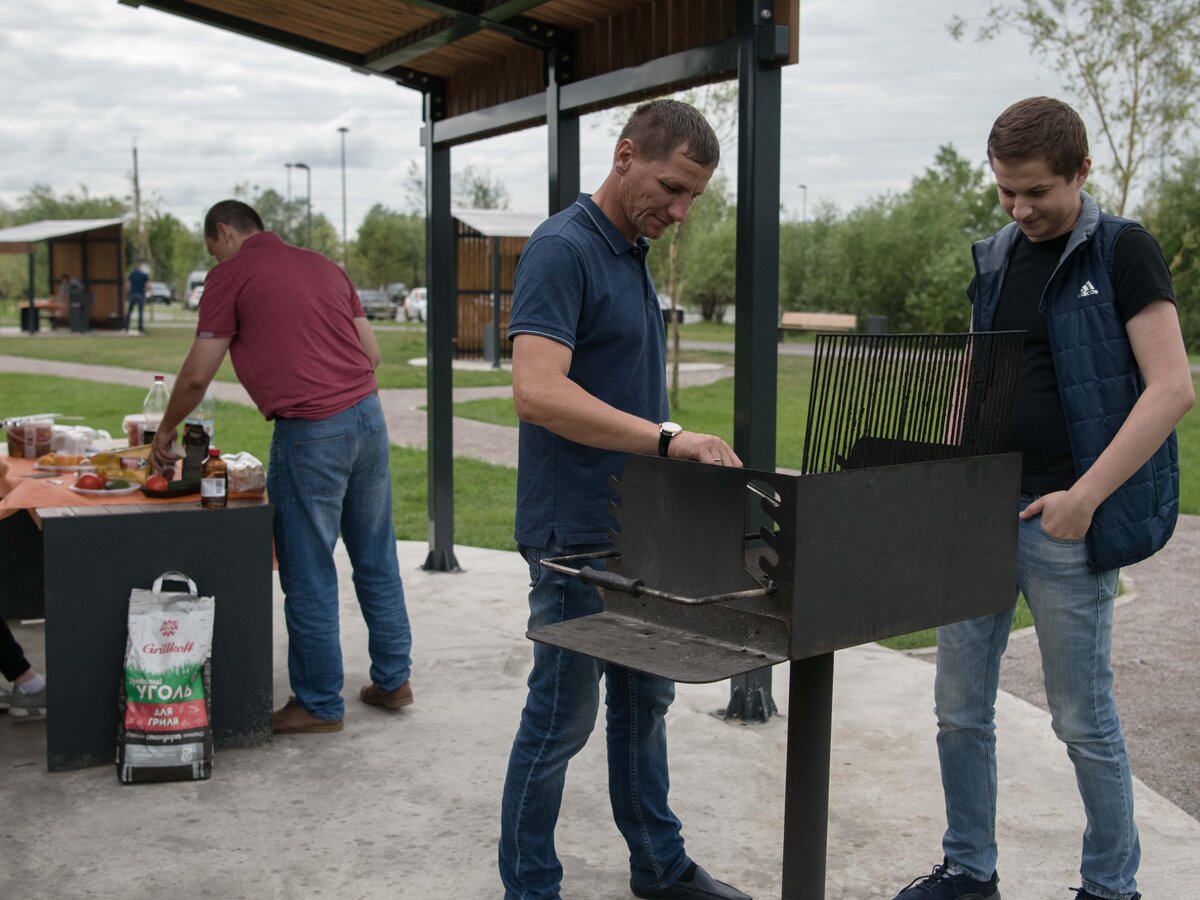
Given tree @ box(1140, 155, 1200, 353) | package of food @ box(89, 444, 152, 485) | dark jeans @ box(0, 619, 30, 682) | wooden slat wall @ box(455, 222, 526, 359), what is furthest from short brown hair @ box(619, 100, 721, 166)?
tree @ box(1140, 155, 1200, 353)

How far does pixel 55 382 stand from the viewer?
18.1 m

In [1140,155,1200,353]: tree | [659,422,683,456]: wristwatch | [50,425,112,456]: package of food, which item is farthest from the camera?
[1140,155,1200,353]: tree

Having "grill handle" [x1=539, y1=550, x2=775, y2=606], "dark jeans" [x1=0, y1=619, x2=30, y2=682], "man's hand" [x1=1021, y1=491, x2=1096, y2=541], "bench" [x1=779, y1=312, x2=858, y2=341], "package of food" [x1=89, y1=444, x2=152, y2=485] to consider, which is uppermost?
"bench" [x1=779, y1=312, x2=858, y2=341]

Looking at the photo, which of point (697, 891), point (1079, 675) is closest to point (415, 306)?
point (697, 891)

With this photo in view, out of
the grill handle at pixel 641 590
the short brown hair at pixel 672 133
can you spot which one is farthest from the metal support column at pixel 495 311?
the grill handle at pixel 641 590

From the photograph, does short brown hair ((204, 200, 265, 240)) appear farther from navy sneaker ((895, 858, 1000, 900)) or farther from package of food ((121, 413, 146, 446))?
navy sneaker ((895, 858, 1000, 900))

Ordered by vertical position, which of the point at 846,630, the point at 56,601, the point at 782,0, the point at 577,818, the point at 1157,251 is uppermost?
the point at 782,0

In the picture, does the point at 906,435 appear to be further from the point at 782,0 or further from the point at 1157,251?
the point at 782,0

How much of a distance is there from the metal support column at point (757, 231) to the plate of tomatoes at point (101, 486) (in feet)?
6.98

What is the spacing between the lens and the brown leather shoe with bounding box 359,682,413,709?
4.77 metres

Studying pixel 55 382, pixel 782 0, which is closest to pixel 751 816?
pixel 782 0

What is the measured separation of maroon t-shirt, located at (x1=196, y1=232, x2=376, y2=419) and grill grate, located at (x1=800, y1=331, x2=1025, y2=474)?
245cm

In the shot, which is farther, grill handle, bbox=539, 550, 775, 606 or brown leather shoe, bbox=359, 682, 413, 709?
brown leather shoe, bbox=359, 682, 413, 709

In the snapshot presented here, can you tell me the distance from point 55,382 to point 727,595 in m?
18.0
